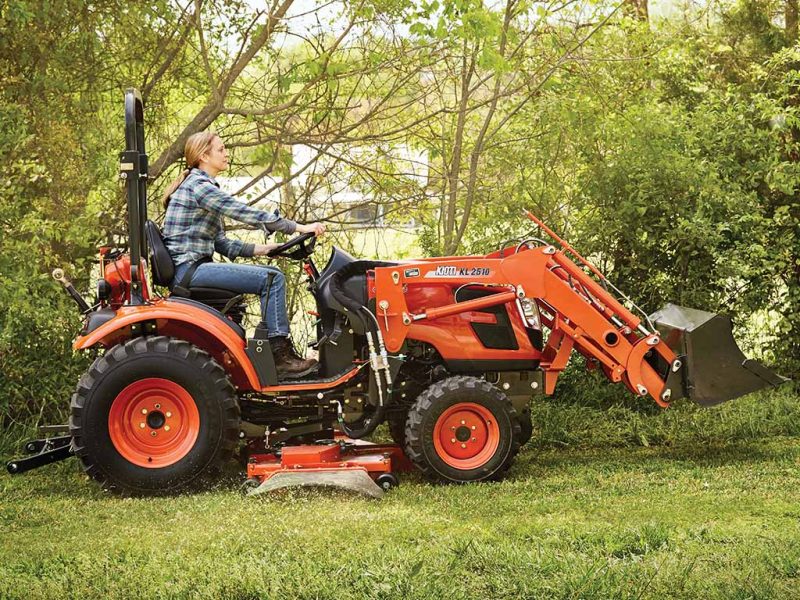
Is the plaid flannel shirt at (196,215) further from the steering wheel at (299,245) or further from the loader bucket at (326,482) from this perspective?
the loader bucket at (326,482)

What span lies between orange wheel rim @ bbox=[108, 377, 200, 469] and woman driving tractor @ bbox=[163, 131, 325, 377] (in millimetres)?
585

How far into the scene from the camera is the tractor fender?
693 centimetres

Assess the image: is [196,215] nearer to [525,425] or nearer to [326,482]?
[326,482]

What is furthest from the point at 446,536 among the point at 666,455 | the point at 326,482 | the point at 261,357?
the point at 666,455

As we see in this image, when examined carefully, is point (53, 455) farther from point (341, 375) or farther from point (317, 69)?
point (317, 69)

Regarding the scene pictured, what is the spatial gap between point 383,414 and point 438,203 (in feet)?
10.2

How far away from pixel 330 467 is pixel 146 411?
1.10m

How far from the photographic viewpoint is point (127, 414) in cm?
704

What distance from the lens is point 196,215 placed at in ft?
23.5

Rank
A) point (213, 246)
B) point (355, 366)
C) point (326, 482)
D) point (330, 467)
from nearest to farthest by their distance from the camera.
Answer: point (326, 482) < point (330, 467) < point (355, 366) < point (213, 246)

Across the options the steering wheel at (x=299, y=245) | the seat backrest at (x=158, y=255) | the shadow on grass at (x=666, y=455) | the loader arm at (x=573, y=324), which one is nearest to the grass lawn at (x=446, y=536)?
the shadow on grass at (x=666, y=455)

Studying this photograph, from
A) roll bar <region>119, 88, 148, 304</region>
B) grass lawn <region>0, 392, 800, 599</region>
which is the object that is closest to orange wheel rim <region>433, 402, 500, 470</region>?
grass lawn <region>0, 392, 800, 599</region>

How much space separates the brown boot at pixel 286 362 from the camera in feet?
23.5

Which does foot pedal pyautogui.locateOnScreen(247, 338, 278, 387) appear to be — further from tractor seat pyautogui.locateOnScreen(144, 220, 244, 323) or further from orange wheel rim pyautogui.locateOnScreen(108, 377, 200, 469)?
orange wheel rim pyautogui.locateOnScreen(108, 377, 200, 469)
